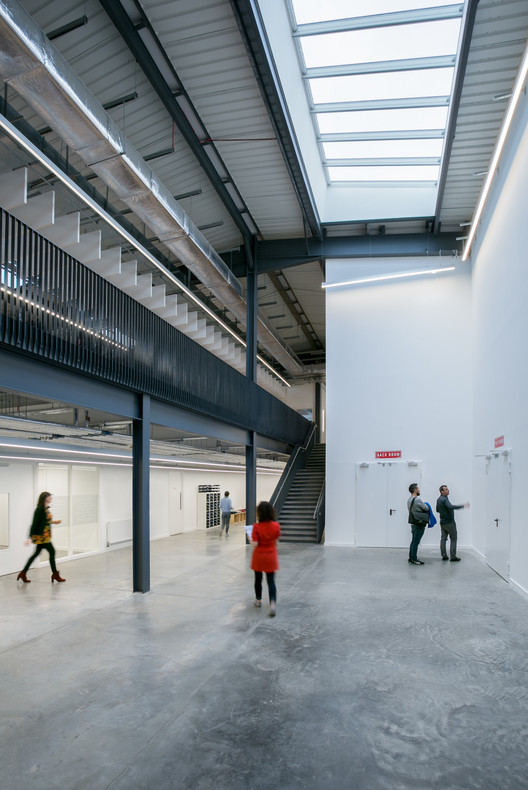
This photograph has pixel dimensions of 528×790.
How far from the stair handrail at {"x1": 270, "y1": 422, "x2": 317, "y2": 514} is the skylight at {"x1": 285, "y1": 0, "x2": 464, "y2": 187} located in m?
9.45

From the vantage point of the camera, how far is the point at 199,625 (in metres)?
6.49

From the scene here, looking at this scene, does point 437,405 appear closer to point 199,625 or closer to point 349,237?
point 349,237

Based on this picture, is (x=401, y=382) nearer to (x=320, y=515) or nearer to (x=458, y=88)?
(x=320, y=515)

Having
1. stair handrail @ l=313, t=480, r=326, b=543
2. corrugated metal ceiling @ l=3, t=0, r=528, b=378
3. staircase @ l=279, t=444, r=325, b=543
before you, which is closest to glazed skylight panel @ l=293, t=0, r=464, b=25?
corrugated metal ceiling @ l=3, t=0, r=528, b=378

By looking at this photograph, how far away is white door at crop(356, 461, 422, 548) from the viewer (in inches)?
539

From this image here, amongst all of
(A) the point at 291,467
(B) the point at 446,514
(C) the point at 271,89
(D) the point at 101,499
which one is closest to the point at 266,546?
(B) the point at 446,514

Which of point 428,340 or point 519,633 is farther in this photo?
point 428,340

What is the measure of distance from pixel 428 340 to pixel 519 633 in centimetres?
923

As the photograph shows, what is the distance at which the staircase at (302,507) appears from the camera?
48.6 feet

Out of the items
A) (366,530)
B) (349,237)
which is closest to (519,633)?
(366,530)

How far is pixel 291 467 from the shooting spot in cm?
1802

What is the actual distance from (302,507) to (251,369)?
4.53 meters

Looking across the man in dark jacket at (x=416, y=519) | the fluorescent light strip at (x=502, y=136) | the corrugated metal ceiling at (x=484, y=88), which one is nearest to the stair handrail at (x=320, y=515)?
the man in dark jacket at (x=416, y=519)

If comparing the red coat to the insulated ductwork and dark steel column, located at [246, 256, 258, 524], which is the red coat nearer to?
the insulated ductwork
